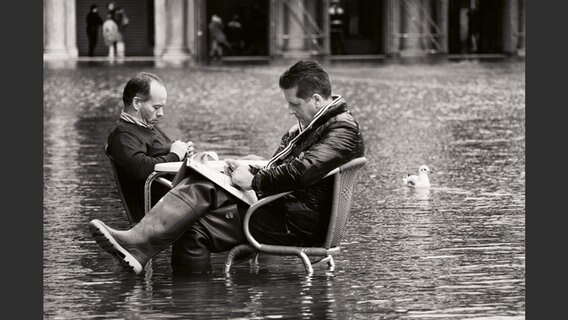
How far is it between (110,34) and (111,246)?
39.7 metres

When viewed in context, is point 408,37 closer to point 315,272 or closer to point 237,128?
point 237,128

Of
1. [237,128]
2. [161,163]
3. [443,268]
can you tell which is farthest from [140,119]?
[237,128]

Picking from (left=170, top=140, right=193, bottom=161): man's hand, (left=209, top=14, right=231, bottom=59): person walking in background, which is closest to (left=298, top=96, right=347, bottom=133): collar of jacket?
(left=170, top=140, right=193, bottom=161): man's hand

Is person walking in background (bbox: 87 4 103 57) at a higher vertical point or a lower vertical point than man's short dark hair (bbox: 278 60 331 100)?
lower

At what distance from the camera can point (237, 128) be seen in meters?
18.7

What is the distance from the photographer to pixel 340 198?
8.07 metres

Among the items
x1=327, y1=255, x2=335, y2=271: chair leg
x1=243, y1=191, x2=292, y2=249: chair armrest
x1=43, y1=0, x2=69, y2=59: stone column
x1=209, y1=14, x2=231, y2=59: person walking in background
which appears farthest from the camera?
x1=209, y1=14, x2=231, y2=59: person walking in background

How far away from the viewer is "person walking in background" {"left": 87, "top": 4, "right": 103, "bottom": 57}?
47.6m

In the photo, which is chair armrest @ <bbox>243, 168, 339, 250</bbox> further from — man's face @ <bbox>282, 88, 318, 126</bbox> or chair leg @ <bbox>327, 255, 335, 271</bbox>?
chair leg @ <bbox>327, 255, 335, 271</bbox>

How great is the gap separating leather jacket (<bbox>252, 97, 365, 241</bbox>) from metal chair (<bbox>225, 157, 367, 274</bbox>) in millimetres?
47

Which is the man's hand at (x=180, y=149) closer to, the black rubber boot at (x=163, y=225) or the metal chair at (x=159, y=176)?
the metal chair at (x=159, y=176)

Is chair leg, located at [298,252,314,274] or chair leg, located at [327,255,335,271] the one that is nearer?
chair leg, located at [298,252,314,274]

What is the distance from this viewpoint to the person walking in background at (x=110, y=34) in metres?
46.6

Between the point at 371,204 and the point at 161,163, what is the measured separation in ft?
10.6
